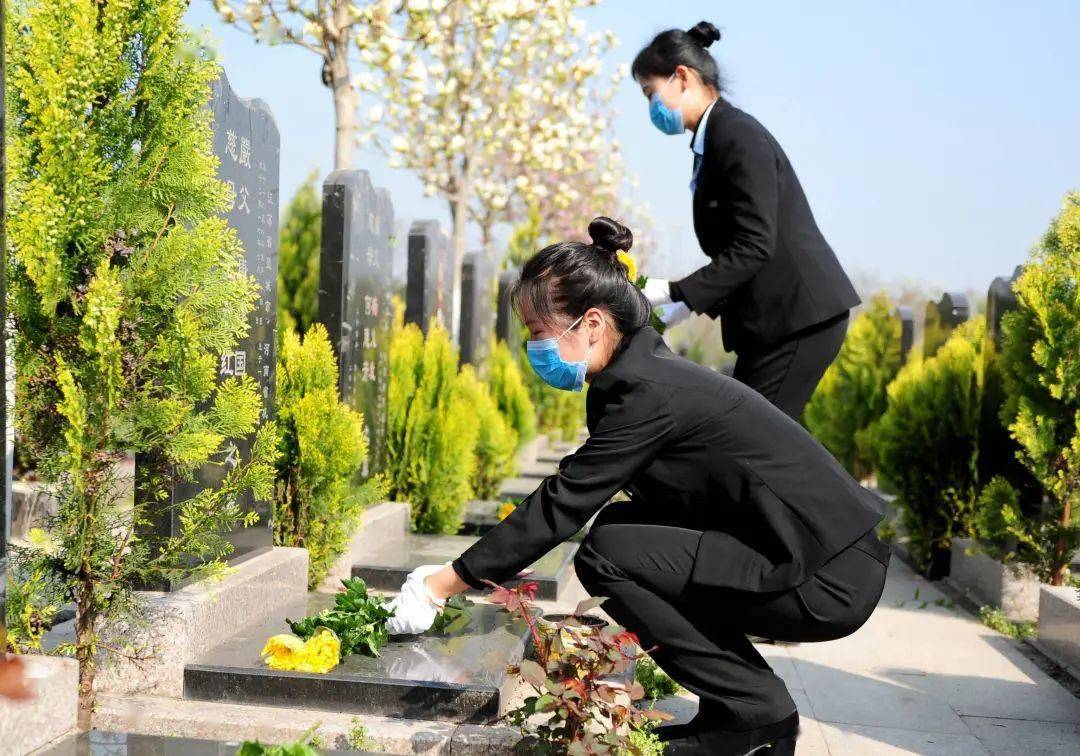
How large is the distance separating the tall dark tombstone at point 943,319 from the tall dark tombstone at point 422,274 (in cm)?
365

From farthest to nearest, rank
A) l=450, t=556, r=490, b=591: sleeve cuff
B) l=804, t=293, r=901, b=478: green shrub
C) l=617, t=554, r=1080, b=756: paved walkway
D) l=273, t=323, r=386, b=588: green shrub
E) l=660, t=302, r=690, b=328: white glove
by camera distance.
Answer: l=804, t=293, r=901, b=478: green shrub < l=273, t=323, r=386, b=588: green shrub < l=660, t=302, r=690, b=328: white glove < l=617, t=554, r=1080, b=756: paved walkway < l=450, t=556, r=490, b=591: sleeve cuff

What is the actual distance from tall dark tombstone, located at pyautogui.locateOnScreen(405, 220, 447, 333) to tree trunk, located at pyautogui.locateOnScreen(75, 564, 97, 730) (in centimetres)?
473

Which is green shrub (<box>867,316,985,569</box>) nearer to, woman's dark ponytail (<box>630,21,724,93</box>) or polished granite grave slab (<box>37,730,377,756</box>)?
woman's dark ponytail (<box>630,21,724,93</box>)

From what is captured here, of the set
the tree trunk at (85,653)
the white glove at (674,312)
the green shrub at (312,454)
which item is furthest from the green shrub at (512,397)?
the tree trunk at (85,653)

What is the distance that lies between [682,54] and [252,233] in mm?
1737

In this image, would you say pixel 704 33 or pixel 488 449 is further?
pixel 488 449

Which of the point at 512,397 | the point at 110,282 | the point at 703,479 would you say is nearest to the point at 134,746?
the point at 110,282

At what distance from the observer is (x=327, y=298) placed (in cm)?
561

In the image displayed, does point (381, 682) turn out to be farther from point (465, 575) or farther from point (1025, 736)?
point (1025, 736)

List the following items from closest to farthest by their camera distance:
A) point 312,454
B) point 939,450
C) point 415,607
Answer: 1. point 415,607
2. point 312,454
3. point 939,450

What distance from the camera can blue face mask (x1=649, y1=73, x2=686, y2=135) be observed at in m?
3.80

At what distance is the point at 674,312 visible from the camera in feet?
12.5

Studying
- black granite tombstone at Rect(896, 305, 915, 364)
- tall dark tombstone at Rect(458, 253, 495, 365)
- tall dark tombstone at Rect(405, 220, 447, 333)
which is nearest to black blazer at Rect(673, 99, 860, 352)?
tall dark tombstone at Rect(405, 220, 447, 333)

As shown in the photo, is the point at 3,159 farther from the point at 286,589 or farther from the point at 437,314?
the point at 437,314
